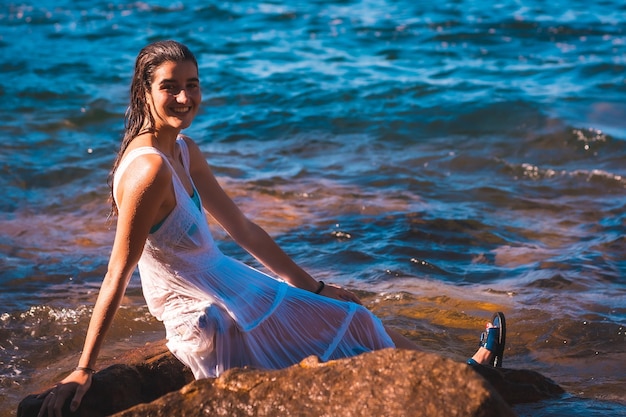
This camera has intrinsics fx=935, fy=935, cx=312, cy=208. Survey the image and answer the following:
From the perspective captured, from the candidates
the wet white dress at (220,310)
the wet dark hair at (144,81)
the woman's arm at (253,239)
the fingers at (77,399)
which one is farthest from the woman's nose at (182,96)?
the fingers at (77,399)

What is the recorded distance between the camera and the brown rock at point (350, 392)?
281 centimetres

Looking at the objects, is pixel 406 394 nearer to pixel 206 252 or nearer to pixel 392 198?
pixel 206 252

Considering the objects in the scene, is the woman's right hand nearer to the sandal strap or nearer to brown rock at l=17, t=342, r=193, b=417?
brown rock at l=17, t=342, r=193, b=417

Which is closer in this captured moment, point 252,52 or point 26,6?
point 252,52

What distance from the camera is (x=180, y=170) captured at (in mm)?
3750

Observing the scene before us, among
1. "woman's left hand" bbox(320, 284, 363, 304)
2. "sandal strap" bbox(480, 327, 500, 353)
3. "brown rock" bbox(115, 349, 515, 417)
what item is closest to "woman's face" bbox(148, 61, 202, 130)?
"woman's left hand" bbox(320, 284, 363, 304)

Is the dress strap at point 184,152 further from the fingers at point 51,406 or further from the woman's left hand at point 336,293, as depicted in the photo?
the fingers at point 51,406

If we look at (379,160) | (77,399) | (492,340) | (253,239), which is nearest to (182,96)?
(253,239)

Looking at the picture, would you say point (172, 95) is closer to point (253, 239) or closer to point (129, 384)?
point (253, 239)

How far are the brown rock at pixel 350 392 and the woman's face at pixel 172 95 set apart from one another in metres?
1.10

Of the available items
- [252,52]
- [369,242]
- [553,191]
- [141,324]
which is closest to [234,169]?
[369,242]

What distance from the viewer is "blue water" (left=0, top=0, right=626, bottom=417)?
548 centimetres

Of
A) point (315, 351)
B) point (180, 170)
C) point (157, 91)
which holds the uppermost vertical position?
point (157, 91)

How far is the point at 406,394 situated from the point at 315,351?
2.92 ft
